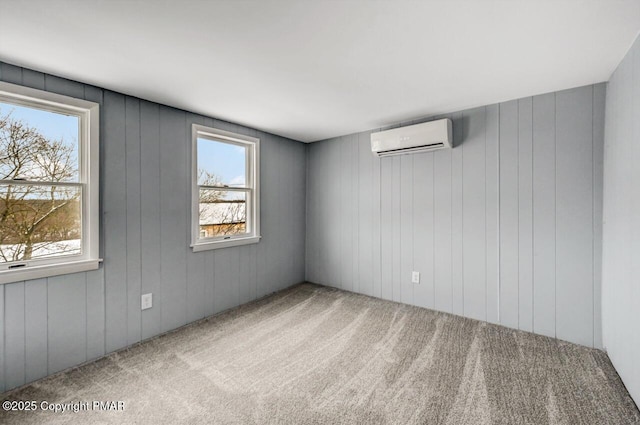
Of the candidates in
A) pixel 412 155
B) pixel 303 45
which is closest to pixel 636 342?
pixel 412 155

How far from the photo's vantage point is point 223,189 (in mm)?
3160

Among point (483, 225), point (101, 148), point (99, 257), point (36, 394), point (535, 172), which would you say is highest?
point (101, 148)

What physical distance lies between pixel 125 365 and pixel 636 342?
3305 mm

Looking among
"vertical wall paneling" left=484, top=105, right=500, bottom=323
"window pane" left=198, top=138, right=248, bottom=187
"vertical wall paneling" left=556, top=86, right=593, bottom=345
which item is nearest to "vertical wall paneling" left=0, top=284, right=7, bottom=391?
"window pane" left=198, top=138, right=248, bottom=187

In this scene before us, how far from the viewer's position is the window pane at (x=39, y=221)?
74.1 inches

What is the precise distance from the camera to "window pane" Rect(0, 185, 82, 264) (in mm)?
1882

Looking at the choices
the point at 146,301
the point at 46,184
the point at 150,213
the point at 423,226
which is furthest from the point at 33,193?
the point at 423,226

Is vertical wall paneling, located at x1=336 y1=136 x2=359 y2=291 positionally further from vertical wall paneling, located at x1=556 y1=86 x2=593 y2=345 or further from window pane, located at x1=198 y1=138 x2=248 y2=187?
vertical wall paneling, located at x1=556 y1=86 x2=593 y2=345

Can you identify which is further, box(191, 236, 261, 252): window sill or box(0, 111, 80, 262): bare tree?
box(191, 236, 261, 252): window sill

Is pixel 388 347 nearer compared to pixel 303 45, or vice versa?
pixel 303 45

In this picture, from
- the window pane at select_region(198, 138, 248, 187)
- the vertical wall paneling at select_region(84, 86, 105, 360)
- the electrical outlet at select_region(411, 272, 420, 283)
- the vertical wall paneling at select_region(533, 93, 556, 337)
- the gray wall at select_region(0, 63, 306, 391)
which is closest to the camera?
the gray wall at select_region(0, 63, 306, 391)

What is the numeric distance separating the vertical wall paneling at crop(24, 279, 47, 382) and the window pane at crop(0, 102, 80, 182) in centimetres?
76

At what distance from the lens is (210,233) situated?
10.1 feet

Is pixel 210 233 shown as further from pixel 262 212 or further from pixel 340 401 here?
pixel 340 401
